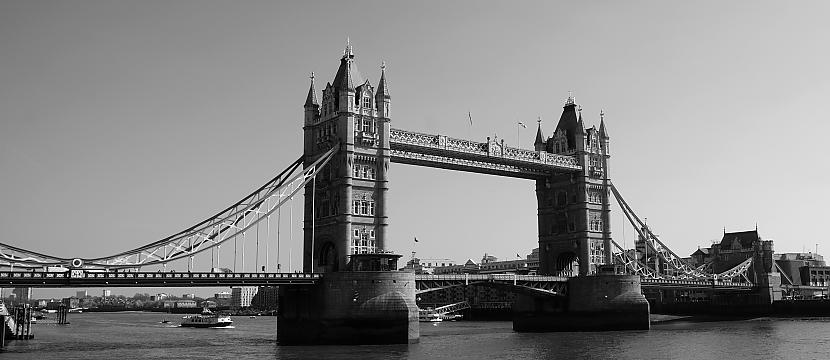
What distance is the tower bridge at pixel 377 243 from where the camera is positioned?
269 feet

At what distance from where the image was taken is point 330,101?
97.8 metres

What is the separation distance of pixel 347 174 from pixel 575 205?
137 ft

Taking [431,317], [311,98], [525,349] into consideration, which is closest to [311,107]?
[311,98]

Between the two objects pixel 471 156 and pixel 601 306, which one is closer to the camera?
pixel 471 156

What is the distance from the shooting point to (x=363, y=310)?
83.5 m

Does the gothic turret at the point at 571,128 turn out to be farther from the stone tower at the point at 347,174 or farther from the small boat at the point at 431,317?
the small boat at the point at 431,317

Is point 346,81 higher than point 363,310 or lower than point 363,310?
higher

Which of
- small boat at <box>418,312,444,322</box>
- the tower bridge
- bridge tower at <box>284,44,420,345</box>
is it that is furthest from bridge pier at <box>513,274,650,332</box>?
small boat at <box>418,312,444,322</box>

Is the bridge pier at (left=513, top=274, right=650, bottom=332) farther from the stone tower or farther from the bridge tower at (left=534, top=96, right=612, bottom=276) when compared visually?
the stone tower

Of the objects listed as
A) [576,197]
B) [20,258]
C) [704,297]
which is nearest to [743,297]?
[704,297]

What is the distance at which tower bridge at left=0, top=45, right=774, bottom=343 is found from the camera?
8194 cm

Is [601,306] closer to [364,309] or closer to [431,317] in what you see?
[364,309]

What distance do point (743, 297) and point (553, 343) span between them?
3579 inches

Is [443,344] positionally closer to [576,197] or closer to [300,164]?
[300,164]
